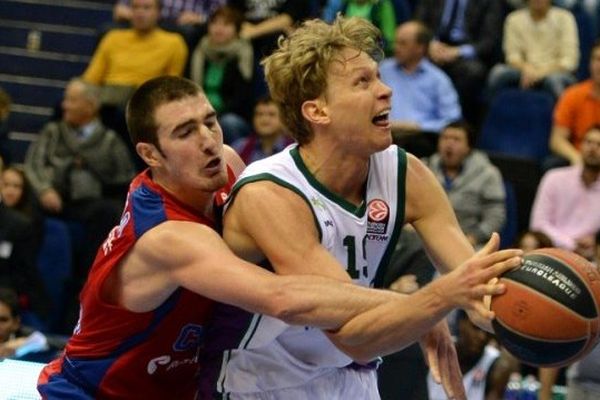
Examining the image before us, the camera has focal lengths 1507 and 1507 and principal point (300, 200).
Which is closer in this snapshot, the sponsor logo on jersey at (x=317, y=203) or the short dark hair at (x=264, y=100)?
the sponsor logo on jersey at (x=317, y=203)

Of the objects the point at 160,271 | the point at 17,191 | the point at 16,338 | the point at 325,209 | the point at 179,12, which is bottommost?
the point at 16,338

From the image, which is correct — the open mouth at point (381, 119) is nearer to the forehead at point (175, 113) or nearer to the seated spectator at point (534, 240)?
the forehead at point (175, 113)

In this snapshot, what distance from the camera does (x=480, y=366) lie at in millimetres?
8039

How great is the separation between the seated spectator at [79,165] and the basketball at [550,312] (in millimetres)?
6421

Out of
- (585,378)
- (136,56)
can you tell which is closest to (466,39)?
(136,56)

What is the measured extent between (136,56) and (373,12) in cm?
184

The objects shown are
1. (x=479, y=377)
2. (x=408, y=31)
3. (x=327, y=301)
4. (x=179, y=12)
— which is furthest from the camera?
(x=179, y=12)

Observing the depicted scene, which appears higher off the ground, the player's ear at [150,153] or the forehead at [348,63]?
the forehead at [348,63]

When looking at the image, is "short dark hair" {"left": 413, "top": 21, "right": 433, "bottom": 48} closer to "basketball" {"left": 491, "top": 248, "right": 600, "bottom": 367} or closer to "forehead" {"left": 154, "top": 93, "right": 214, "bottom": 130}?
"forehead" {"left": 154, "top": 93, "right": 214, "bottom": 130}

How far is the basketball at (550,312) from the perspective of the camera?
14.2 feet

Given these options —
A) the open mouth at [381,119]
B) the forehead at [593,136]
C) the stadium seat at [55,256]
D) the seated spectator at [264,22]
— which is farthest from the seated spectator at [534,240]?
the open mouth at [381,119]

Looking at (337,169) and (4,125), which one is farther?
(4,125)

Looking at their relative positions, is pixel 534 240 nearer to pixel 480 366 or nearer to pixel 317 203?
pixel 480 366

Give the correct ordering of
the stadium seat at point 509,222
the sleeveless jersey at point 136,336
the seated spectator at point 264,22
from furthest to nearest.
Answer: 1. the seated spectator at point 264,22
2. the stadium seat at point 509,222
3. the sleeveless jersey at point 136,336
